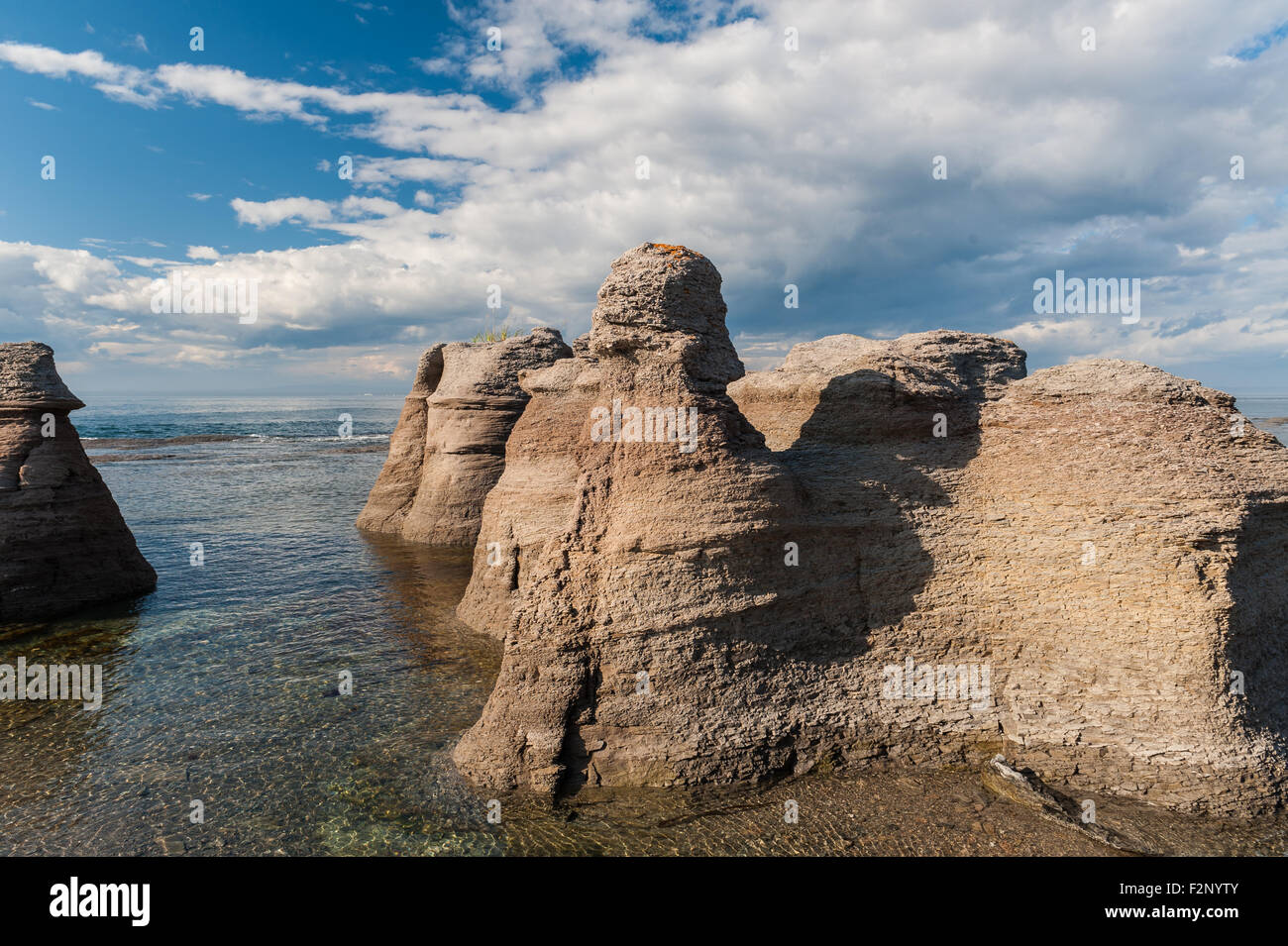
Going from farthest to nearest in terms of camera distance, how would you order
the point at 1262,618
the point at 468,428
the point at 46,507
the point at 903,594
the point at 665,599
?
the point at 468,428, the point at 46,507, the point at 903,594, the point at 665,599, the point at 1262,618

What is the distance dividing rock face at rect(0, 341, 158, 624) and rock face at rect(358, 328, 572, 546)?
7.93 meters

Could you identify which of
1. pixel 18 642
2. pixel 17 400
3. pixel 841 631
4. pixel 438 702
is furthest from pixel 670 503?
pixel 17 400

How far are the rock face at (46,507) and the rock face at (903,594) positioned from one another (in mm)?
12367

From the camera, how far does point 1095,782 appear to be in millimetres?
7621

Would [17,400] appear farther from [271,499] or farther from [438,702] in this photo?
[271,499]

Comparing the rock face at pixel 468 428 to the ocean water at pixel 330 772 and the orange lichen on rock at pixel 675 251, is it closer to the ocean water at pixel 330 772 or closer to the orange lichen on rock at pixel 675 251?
the ocean water at pixel 330 772

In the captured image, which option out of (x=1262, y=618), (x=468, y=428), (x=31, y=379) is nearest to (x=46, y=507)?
(x=31, y=379)

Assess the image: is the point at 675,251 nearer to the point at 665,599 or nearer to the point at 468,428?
the point at 665,599

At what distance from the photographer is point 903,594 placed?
8672 millimetres

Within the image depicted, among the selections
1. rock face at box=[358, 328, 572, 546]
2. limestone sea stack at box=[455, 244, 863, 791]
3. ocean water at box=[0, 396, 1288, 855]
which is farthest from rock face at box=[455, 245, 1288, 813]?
rock face at box=[358, 328, 572, 546]

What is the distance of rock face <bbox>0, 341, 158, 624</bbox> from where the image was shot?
1446 cm

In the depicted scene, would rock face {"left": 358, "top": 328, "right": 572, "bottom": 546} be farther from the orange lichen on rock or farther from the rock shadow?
the rock shadow

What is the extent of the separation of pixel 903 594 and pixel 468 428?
48.9 ft

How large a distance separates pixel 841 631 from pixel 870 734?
1237 mm
